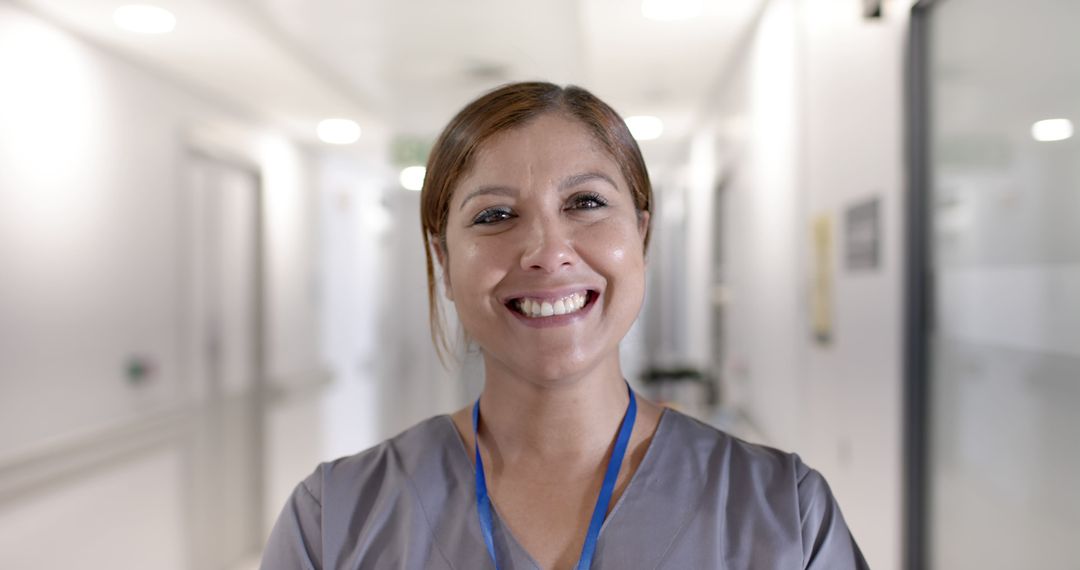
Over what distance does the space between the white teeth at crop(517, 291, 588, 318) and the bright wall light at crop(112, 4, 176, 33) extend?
2791mm

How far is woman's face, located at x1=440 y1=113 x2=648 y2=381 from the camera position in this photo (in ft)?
3.15

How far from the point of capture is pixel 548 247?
0.95 metres

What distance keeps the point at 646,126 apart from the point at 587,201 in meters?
4.76

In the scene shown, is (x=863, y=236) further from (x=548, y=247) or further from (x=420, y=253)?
(x=420, y=253)

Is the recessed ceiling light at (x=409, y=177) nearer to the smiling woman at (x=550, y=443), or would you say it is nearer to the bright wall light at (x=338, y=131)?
the bright wall light at (x=338, y=131)

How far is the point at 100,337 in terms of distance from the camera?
11.2ft

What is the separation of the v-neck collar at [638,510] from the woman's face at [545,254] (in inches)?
6.5

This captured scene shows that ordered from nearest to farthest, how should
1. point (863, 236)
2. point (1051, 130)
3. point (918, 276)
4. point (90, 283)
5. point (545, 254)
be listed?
point (545, 254)
point (1051, 130)
point (918, 276)
point (863, 236)
point (90, 283)

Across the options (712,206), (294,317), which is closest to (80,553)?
(294,317)

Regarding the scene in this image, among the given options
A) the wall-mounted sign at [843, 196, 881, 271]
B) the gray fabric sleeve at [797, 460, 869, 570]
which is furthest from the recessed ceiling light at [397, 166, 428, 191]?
the gray fabric sleeve at [797, 460, 869, 570]

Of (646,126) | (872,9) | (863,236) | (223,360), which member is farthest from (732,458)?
(646,126)

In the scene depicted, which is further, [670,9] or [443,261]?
[670,9]

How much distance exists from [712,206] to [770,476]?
3.99 m

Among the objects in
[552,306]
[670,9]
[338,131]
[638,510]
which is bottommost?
[638,510]
